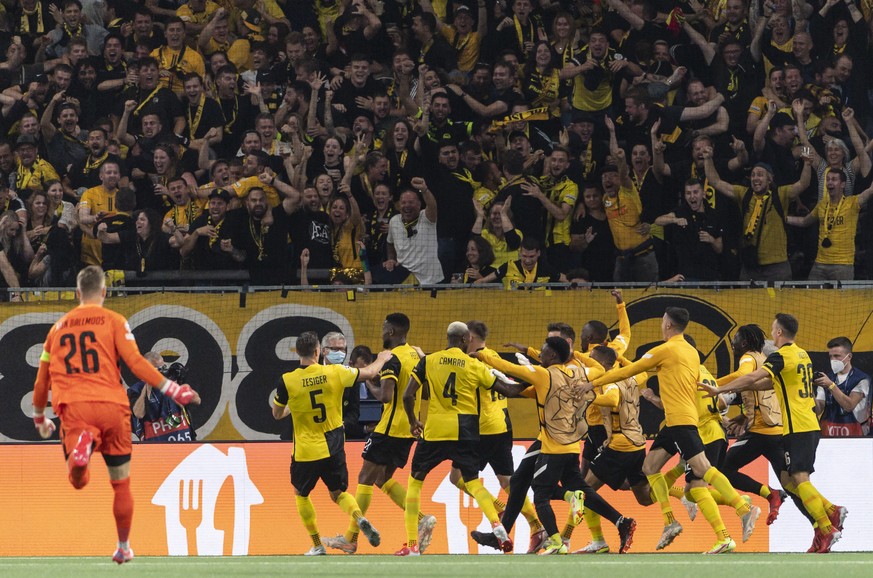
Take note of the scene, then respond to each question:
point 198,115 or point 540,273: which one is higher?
point 198,115

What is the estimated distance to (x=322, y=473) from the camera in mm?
12883

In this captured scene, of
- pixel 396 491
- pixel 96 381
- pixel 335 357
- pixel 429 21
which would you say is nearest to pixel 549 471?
pixel 396 491

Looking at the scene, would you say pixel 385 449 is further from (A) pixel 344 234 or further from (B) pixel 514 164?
(B) pixel 514 164

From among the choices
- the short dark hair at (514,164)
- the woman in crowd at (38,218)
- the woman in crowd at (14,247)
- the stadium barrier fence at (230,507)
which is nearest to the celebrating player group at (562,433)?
the stadium barrier fence at (230,507)

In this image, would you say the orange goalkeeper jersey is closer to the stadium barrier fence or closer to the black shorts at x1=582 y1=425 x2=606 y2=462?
the stadium barrier fence

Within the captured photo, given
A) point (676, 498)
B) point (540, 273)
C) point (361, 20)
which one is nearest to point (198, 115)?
point (361, 20)

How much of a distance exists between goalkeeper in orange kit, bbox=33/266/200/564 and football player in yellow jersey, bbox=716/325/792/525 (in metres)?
6.38

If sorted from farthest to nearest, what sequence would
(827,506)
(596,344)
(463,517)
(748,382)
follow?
(596,344)
(463,517)
(827,506)
(748,382)

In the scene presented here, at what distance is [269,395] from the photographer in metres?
15.9

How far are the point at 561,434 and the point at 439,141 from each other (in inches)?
245

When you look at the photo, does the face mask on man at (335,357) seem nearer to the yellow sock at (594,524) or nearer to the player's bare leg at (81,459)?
the yellow sock at (594,524)

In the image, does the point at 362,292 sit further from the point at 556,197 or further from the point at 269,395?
the point at 556,197

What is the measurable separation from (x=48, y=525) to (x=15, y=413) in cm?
211

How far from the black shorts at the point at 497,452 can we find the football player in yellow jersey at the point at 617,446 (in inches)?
33.6
